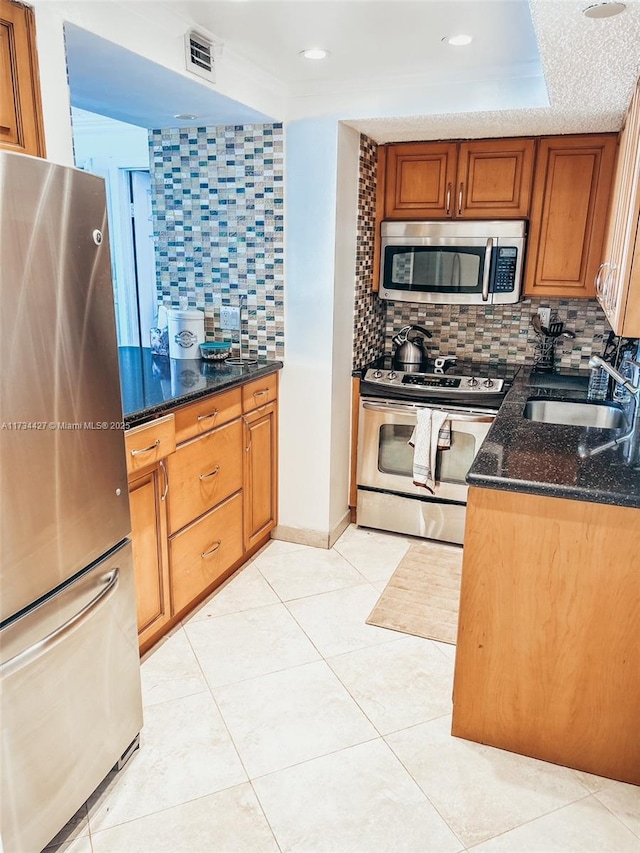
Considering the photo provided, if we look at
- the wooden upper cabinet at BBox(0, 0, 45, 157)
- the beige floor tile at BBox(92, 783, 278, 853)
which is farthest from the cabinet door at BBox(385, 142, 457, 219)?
the beige floor tile at BBox(92, 783, 278, 853)

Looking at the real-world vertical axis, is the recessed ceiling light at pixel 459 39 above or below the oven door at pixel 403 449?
above

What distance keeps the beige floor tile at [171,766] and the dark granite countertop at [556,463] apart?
1.14 m

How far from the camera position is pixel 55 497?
4.70ft

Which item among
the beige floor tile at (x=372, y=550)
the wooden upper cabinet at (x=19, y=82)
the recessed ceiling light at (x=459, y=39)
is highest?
the recessed ceiling light at (x=459, y=39)

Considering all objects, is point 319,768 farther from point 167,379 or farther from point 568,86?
point 568,86

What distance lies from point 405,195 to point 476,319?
0.82 meters

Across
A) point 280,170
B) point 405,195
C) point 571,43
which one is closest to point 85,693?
point 571,43

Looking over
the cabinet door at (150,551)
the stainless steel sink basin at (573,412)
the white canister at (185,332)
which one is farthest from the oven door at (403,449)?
the cabinet door at (150,551)

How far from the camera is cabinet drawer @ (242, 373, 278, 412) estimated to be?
2.89 meters

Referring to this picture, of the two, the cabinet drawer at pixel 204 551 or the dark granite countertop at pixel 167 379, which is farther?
the cabinet drawer at pixel 204 551

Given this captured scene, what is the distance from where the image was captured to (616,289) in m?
2.06

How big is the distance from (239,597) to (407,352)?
1.63m

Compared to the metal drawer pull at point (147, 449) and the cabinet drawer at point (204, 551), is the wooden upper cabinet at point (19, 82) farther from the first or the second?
the cabinet drawer at point (204, 551)

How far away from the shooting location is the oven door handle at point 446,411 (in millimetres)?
3107
